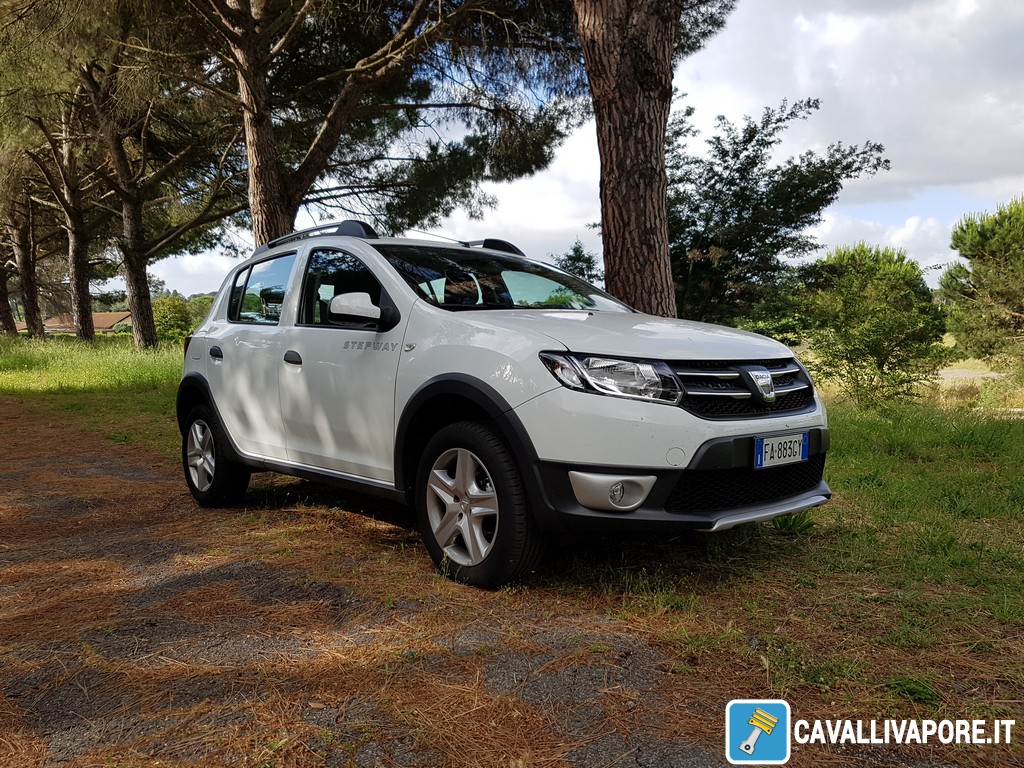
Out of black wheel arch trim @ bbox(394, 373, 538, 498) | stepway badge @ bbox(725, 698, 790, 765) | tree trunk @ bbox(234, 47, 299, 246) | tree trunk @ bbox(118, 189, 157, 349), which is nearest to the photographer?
stepway badge @ bbox(725, 698, 790, 765)

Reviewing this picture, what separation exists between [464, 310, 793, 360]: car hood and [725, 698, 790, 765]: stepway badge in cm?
135

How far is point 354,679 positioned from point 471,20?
1015 centimetres

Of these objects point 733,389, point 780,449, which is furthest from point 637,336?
point 780,449

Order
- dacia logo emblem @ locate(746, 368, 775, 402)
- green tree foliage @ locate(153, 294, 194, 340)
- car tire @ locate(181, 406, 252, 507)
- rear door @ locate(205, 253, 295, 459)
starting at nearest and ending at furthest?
dacia logo emblem @ locate(746, 368, 775, 402)
rear door @ locate(205, 253, 295, 459)
car tire @ locate(181, 406, 252, 507)
green tree foliage @ locate(153, 294, 194, 340)

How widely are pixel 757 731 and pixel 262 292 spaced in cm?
397

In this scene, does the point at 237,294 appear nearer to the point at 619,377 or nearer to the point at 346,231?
the point at 346,231

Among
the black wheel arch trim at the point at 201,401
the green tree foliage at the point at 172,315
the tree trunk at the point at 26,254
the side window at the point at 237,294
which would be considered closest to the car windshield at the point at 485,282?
the side window at the point at 237,294

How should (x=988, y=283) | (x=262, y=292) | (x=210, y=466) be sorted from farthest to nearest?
(x=988, y=283) < (x=210, y=466) < (x=262, y=292)

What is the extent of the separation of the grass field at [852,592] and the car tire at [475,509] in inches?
7.3

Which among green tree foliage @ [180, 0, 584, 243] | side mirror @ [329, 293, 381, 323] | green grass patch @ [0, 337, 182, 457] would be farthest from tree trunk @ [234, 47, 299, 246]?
side mirror @ [329, 293, 381, 323]

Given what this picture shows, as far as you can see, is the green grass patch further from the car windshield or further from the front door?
the car windshield

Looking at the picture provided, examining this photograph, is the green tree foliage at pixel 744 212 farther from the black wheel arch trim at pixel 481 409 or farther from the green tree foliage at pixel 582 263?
the black wheel arch trim at pixel 481 409

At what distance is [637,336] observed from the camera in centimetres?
336

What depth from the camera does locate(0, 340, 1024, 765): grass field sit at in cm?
262
